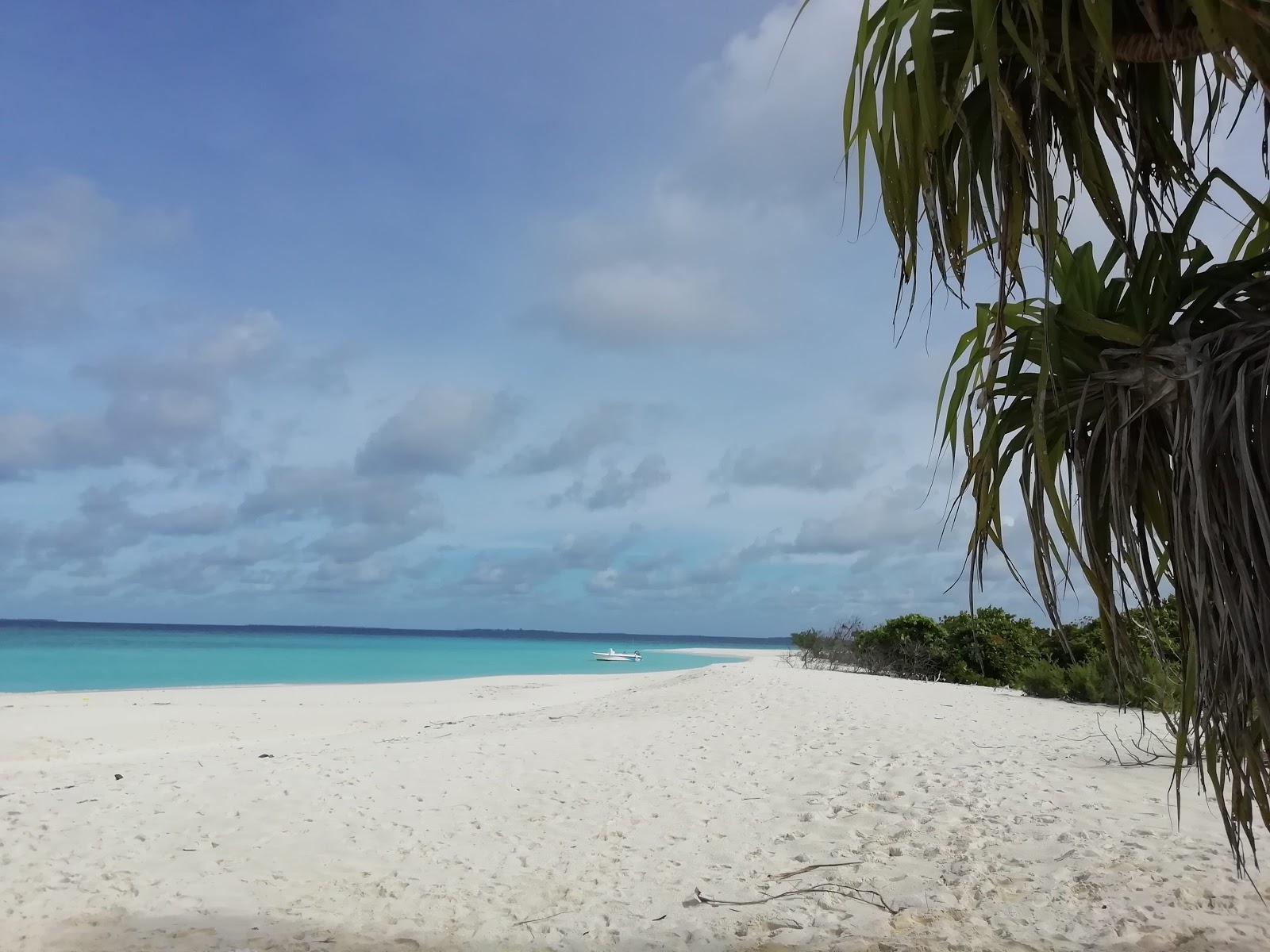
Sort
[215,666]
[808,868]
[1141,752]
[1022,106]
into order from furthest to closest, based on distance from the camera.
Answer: [215,666] → [1141,752] → [808,868] → [1022,106]

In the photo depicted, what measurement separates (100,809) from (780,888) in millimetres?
5123

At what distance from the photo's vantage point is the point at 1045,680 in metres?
12.3

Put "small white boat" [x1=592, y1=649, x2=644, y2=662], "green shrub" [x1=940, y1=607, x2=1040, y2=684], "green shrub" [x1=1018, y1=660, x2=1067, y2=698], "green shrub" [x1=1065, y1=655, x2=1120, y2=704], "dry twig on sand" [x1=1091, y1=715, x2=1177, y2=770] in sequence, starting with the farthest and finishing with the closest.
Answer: "small white boat" [x1=592, y1=649, x2=644, y2=662] < "green shrub" [x1=940, y1=607, x2=1040, y2=684] < "green shrub" [x1=1018, y1=660, x2=1067, y2=698] < "green shrub" [x1=1065, y1=655, x2=1120, y2=704] < "dry twig on sand" [x1=1091, y1=715, x2=1177, y2=770]

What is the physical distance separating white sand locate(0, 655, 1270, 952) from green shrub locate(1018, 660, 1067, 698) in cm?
212

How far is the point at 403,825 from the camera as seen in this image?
6141 mm

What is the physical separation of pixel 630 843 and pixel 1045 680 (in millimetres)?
8667

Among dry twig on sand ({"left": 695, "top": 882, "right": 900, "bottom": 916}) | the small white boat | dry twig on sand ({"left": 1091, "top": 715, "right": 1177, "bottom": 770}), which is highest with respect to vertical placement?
dry twig on sand ({"left": 1091, "top": 715, "right": 1177, "bottom": 770})

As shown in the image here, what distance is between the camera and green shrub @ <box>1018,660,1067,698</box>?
475 inches

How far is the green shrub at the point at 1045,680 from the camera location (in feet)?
39.6

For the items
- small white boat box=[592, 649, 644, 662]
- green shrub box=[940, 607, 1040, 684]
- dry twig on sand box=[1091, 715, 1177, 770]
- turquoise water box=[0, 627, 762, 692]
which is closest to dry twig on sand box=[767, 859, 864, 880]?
dry twig on sand box=[1091, 715, 1177, 770]

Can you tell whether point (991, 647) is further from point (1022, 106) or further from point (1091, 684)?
point (1022, 106)

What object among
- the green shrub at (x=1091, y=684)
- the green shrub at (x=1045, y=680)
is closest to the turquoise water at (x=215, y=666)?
the green shrub at (x=1045, y=680)

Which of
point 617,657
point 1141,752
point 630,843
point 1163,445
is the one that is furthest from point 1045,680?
point 617,657

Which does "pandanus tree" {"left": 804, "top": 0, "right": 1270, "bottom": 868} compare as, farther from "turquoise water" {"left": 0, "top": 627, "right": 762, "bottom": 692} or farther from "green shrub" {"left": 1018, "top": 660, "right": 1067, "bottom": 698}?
"turquoise water" {"left": 0, "top": 627, "right": 762, "bottom": 692}
